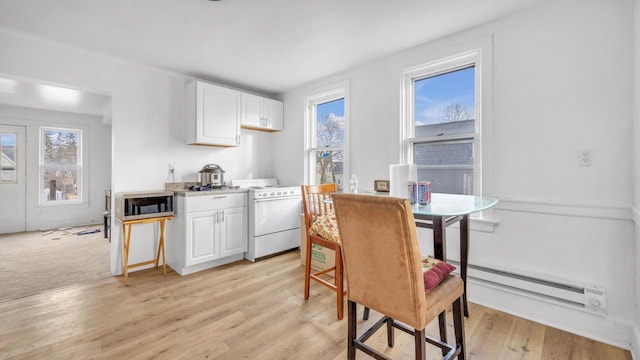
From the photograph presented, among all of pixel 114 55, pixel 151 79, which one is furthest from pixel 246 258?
pixel 114 55

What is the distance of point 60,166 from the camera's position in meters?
5.68

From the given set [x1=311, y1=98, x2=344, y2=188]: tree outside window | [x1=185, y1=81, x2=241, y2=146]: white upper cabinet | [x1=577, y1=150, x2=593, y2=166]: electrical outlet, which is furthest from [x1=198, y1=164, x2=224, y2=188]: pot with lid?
[x1=577, y1=150, x2=593, y2=166]: electrical outlet

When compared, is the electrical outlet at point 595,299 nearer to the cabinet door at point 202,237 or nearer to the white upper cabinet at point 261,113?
the cabinet door at point 202,237

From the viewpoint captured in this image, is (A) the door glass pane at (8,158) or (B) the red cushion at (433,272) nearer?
(B) the red cushion at (433,272)

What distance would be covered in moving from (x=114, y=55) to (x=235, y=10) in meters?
1.76

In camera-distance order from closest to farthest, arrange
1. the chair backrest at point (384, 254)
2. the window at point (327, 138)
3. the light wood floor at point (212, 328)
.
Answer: the chair backrest at point (384, 254) < the light wood floor at point (212, 328) < the window at point (327, 138)

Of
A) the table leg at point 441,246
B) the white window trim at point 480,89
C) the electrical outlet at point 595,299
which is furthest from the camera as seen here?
the white window trim at point 480,89

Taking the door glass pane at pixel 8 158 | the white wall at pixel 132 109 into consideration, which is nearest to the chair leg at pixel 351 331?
the white wall at pixel 132 109

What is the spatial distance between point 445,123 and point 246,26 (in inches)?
81.3

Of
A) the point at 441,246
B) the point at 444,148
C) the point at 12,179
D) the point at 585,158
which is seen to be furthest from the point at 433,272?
the point at 12,179

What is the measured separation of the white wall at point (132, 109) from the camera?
262cm

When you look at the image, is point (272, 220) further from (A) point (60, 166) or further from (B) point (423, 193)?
(A) point (60, 166)

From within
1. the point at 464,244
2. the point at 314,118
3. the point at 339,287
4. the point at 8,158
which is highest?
the point at 314,118

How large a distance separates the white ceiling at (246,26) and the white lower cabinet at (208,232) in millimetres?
1612
